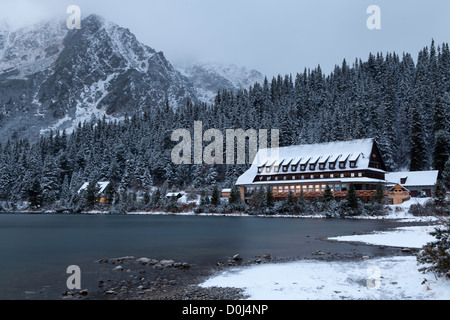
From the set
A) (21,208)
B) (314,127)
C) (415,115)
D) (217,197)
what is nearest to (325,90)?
(314,127)

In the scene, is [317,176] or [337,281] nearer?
[337,281]

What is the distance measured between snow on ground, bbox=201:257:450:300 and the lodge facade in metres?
54.9

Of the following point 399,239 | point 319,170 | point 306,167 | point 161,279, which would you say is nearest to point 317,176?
point 319,170

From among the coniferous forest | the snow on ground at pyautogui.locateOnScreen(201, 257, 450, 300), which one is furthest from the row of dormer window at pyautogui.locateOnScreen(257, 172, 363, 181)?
the snow on ground at pyautogui.locateOnScreen(201, 257, 450, 300)

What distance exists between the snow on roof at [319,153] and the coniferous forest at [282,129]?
39.7 ft

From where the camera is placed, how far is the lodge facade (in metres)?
77.1

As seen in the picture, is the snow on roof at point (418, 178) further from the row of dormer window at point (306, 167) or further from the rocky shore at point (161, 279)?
the rocky shore at point (161, 279)

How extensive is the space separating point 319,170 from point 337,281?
70.4 metres

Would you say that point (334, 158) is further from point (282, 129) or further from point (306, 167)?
point (282, 129)

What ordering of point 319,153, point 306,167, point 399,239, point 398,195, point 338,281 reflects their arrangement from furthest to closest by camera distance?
point 319,153, point 306,167, point 398,195, point 399,239, point 338,281

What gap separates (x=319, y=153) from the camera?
8725 cm

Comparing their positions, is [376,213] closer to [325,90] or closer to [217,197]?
[217,197]

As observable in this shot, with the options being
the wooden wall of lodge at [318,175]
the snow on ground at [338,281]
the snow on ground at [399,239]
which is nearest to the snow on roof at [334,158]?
the wooden wall of lodge at [318,175]

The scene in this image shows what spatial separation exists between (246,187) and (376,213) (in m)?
36.2
